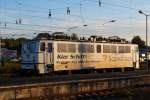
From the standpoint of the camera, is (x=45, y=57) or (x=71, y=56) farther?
(x=71, y=56)

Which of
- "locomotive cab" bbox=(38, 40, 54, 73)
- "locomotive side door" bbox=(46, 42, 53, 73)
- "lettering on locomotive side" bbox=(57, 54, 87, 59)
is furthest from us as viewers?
"lettering on locomotive side" bbox=(57, 54, 87, 59)

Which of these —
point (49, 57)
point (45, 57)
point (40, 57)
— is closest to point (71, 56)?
point (49, 57)

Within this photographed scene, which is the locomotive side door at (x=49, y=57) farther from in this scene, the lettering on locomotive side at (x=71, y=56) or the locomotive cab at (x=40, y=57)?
the lettering on locomotive side at (x=71, y=56)

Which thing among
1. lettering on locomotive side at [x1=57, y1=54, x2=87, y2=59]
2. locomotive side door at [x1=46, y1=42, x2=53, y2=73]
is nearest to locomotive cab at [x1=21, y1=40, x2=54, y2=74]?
locomotive side door at [x1=46, y1=42, x2=53, y2=73]

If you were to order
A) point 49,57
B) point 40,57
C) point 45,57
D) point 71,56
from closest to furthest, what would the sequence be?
point 40,57
point 45,57
point 49,57
point 71,56

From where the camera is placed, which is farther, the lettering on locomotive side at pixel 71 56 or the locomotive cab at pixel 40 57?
the lettering on locomotive side at pixel 71 56

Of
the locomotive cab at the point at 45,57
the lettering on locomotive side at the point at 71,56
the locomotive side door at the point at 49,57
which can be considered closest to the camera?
the locomotive cab at the point at 45,57

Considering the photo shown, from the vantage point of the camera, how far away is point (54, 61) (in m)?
34.1

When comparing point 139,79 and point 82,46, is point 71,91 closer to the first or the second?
point 139,79

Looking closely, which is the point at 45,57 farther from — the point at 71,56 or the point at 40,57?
the point at 71,56

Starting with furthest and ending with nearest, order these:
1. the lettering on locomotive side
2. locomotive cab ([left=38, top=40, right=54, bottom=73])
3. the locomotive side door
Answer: the lettering on locomotive side, the locomotive side door, locomotive cab ([left=38, top=40, right=54, bottom=73])

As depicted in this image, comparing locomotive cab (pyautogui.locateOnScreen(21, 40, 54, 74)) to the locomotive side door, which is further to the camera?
the locomotive side door

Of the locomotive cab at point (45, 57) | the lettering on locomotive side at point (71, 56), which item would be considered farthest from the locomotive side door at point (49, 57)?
→ the lettering on locomotive side at point (71, 56)

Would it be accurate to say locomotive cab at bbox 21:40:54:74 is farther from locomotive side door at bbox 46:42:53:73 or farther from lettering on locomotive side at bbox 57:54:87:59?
lettering on locomotive side at bbox 57:54:87:59
